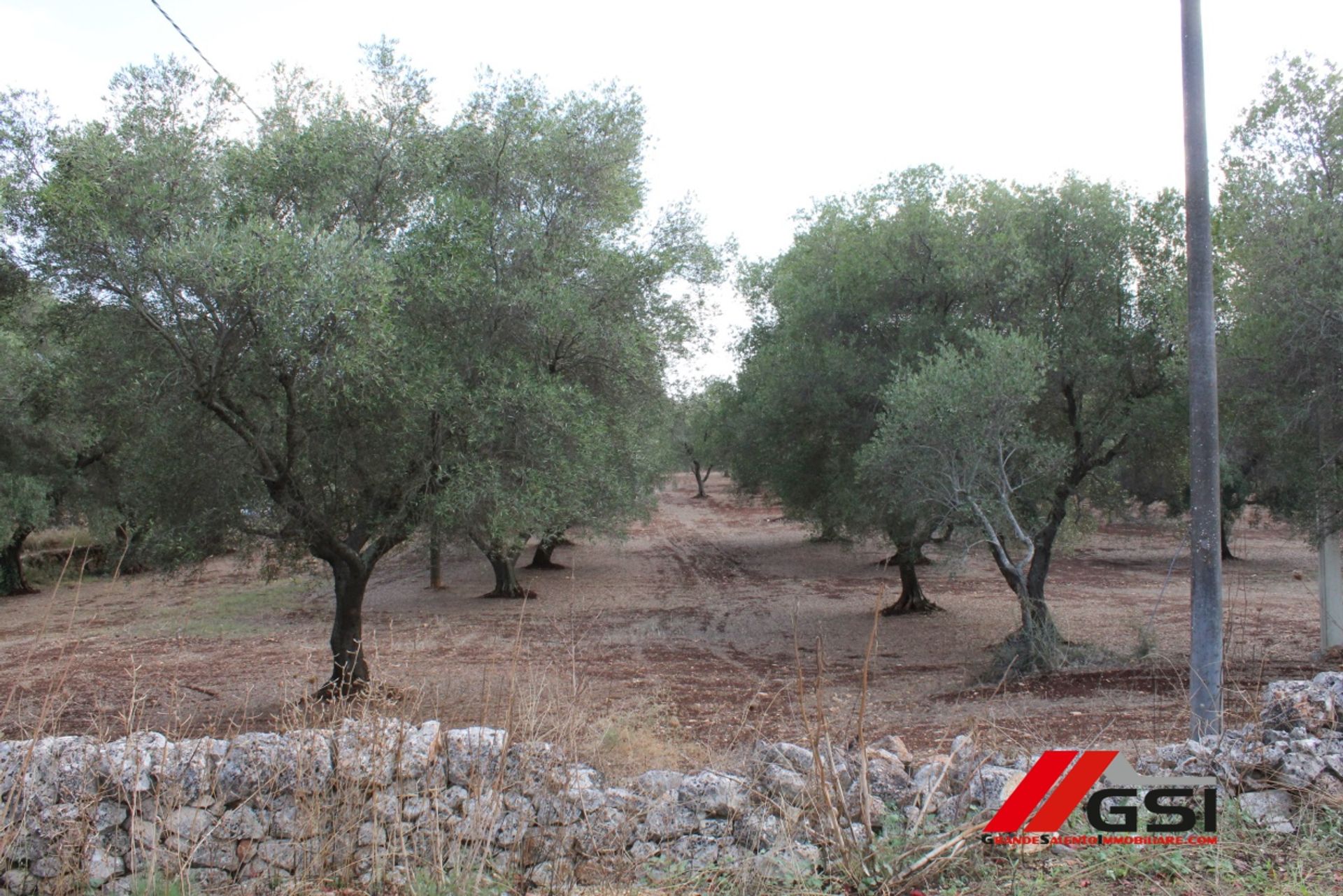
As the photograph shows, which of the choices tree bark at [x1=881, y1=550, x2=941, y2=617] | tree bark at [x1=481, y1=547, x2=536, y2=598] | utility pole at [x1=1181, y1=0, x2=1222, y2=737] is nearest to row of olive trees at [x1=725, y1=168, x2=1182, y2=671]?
tree bark at [x1=881, y1=550, x2=941, y2=617]

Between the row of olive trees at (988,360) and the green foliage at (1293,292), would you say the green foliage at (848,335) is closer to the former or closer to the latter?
the row of olive trees at (988,360)

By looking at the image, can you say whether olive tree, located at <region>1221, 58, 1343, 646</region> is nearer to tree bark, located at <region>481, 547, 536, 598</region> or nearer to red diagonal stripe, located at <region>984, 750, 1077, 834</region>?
red diagonal stripe, located at <region>984, 750, 1077, 834</region>

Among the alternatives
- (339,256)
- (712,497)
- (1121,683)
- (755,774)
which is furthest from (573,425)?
(712,497)

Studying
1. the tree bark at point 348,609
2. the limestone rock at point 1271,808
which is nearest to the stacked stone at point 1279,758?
the limestone rock at point 1271,808

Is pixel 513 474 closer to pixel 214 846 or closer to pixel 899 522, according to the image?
pixel 214 846

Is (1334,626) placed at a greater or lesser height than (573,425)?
lesser

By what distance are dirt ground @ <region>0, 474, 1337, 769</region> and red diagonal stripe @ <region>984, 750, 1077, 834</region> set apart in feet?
1.27

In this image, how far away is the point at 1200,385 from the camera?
7.02 metres

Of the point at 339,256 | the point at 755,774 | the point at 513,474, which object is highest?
the point at 339,256

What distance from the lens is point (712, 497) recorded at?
60969 millimetres

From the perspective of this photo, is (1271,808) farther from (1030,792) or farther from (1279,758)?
(1030,792)

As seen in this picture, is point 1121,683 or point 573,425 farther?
point 1121,683

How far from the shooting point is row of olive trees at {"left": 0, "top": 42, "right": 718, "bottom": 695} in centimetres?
886

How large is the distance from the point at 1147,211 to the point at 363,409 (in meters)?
12.2
